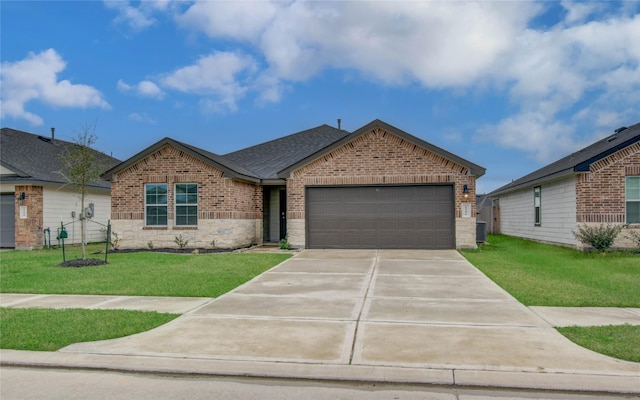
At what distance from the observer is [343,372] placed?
5.05 meters

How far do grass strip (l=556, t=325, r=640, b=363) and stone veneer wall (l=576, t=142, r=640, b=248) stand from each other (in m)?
11.1

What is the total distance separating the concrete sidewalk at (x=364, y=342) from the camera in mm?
5016

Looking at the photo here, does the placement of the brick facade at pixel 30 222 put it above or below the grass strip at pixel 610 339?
above

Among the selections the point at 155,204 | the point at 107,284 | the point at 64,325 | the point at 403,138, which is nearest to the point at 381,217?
the point at 403,138

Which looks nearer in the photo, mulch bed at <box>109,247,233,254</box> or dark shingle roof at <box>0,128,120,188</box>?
mulch bed at <box>109,247,233,254</box>

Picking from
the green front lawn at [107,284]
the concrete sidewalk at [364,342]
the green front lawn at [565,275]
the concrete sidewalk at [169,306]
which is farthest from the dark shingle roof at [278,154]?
the concrete sidewalk at [169,306]

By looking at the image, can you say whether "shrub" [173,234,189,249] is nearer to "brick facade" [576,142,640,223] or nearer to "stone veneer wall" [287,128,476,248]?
"stone veneer wall" [287,128,476,248]

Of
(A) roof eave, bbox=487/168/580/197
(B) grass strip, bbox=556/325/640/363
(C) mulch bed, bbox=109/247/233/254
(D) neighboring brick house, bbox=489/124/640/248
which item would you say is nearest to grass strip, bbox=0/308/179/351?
(B) grass strip, bbox=556/325/640/363

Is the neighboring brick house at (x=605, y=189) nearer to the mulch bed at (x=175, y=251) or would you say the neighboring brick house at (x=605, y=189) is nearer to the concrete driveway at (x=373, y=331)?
the concrete driveway at (x=373, y=331)

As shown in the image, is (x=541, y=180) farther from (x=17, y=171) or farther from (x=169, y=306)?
(x=17, y=171)

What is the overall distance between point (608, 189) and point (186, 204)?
1502cm

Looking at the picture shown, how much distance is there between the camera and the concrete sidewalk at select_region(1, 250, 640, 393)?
5.02 m

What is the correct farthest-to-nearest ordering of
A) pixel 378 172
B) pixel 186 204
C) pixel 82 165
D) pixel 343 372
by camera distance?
pixel 186 204, pixel 378 172, pixel 82 165, pixel 343 372

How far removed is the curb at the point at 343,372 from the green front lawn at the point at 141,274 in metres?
3.73
